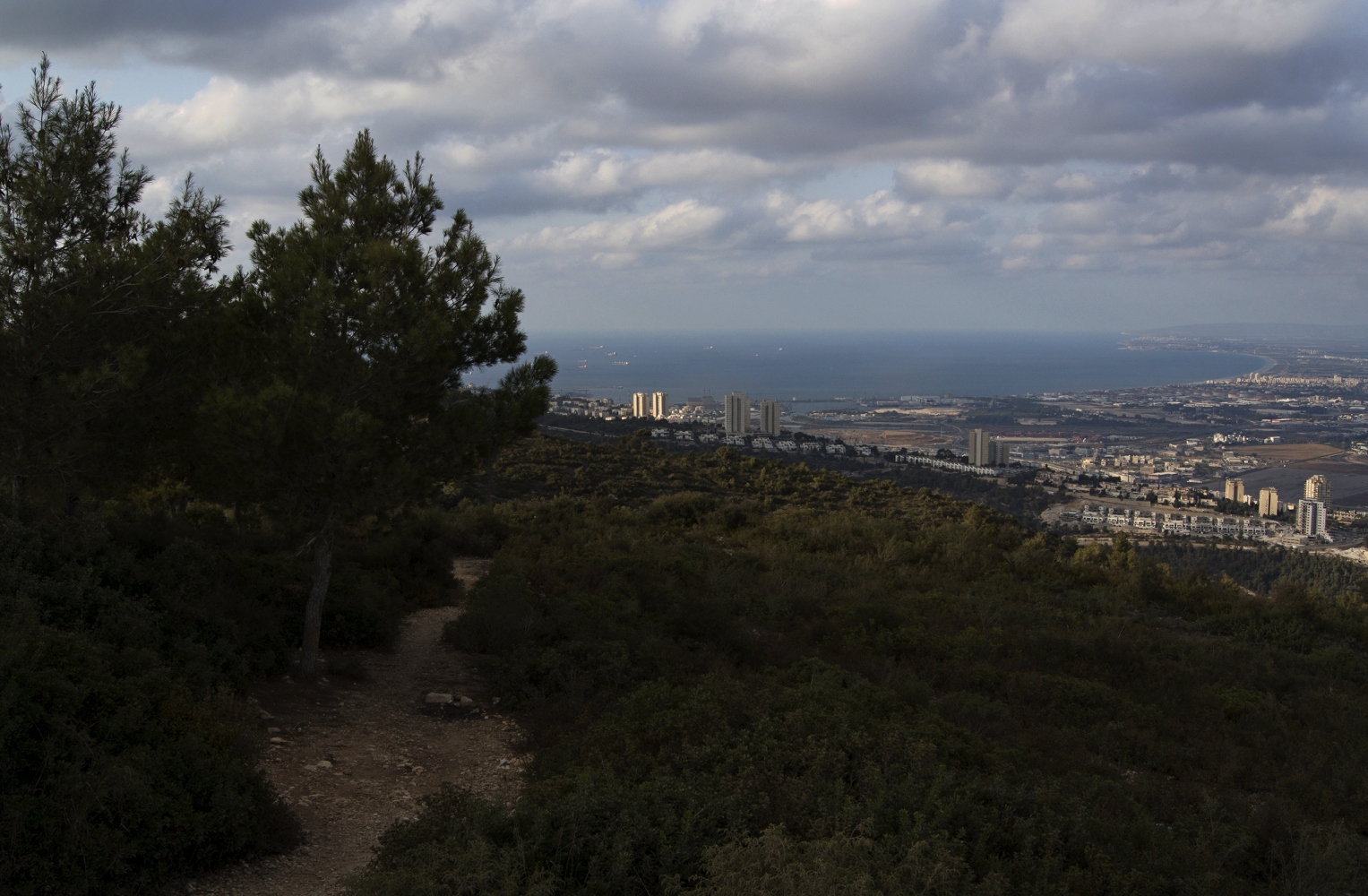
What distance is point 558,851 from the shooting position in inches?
159

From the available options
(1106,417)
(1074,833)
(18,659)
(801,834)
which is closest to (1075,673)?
(1074,833)

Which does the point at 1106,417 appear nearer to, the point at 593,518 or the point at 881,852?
the point at 593,518

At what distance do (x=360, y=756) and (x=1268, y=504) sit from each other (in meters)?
37.5

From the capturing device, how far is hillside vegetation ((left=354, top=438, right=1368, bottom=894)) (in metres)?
4.05

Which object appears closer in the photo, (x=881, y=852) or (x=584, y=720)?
(x=881, y=852)

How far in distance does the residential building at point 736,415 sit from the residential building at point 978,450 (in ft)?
40.7

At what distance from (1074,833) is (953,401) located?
89500mm

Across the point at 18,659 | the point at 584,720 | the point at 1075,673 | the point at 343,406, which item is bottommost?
the point at 1075,673

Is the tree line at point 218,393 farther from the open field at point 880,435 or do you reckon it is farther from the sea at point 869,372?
the sea at point 869,372

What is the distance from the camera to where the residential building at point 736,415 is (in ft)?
157

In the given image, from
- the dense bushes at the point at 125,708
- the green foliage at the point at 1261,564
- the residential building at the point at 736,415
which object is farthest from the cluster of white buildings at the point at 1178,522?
the dense bushes at the point at 125,708

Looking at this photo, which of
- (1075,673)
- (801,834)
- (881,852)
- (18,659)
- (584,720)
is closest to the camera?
(881,852)

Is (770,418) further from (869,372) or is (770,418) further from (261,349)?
(869,372)

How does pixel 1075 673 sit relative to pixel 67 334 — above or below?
below
